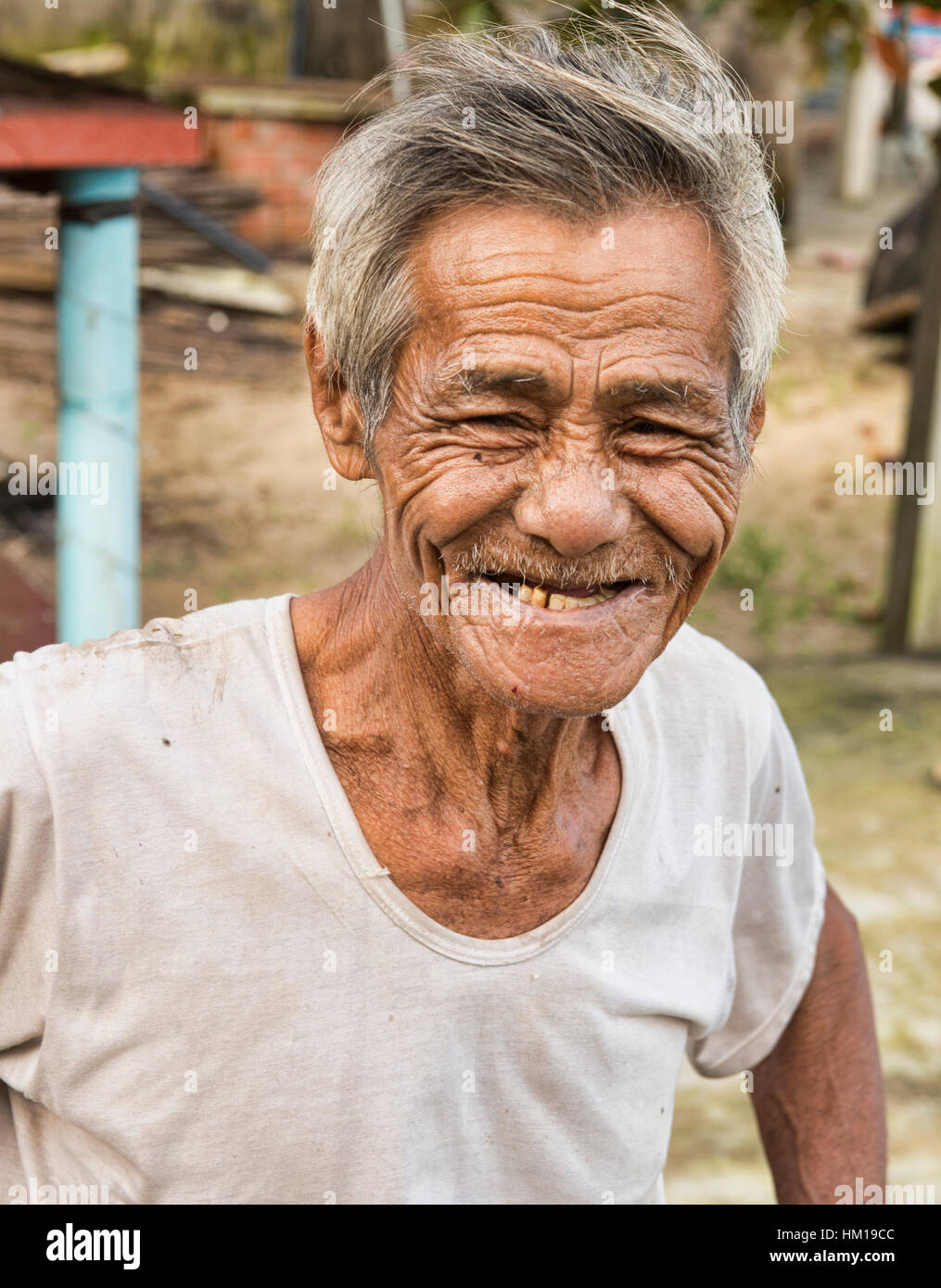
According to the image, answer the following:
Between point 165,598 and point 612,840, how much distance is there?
5.58 m

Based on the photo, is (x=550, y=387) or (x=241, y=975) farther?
(x=241, y=975)

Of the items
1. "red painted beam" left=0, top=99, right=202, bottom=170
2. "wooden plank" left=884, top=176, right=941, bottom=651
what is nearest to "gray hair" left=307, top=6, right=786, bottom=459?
"red painted beam" left=0, top=99, right=202, bottom=170

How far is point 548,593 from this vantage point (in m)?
1.54

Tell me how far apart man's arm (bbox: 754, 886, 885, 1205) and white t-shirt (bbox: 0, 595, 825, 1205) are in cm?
44

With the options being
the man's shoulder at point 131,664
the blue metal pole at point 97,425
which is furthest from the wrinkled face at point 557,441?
the blue metal pole at point 97,425

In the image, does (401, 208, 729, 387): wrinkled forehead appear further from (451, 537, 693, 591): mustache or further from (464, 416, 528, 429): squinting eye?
(451, 537, 693, 591): mustache

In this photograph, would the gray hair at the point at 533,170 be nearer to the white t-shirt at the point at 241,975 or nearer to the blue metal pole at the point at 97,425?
the white t-shirt at the point at 241,975

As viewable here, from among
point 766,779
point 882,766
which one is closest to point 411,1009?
point 766,779

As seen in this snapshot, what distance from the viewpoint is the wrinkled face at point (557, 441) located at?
145 cm

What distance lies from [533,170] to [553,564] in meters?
0.39

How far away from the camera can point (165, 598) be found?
7.07 meters

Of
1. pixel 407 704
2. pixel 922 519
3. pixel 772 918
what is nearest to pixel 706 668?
pixel 772 918

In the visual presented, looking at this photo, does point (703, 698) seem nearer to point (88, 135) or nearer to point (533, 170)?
point (533, 170)

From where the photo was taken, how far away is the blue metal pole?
365 cm
